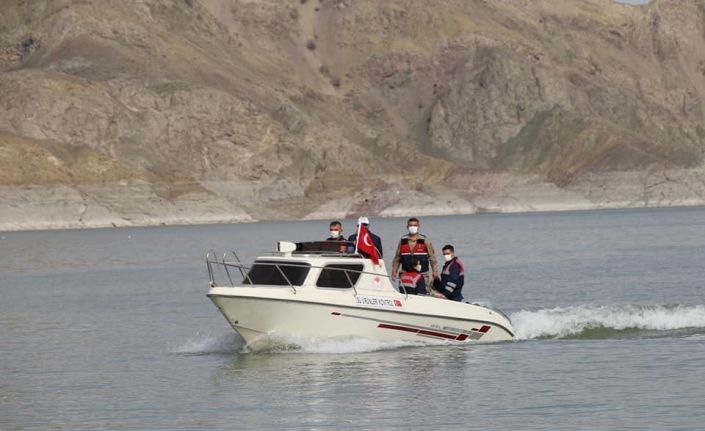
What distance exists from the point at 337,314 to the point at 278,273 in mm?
1293

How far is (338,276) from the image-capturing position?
26.1 meters

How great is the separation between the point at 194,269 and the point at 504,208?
393ft

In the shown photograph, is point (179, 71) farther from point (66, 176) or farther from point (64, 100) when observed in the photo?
point (66, 176)

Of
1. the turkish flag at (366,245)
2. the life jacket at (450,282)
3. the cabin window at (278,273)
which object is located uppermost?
the turkish flag at (366,245)

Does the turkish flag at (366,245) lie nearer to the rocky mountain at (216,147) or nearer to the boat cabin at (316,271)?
the boat cabin at (316,271)

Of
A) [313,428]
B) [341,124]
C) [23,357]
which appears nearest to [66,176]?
[341,124]

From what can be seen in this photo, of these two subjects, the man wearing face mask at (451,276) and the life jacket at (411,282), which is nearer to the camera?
the life jacket at (411,282)

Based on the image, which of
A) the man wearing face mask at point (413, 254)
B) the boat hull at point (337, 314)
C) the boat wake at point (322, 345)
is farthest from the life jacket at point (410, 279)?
the boat wake at point (322, 345)

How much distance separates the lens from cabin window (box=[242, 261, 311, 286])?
25922 millimetres

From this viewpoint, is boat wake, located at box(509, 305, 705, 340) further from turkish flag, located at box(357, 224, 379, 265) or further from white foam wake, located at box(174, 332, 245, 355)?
white foam wake, located at box(174, 332, 245, 355)

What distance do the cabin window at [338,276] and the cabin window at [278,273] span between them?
1.05ft

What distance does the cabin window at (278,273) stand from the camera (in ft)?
85.0

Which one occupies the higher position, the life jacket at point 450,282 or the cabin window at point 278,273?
the cabin window at point 278,273

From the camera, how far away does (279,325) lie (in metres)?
26.2
